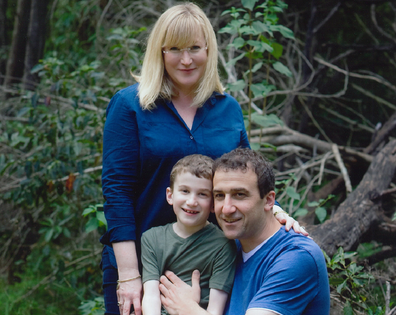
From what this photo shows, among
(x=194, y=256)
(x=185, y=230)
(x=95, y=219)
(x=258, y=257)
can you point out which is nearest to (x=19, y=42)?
(x=95, y=219)

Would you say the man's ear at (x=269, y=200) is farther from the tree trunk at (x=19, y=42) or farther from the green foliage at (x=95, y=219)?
the tree trunk at (x=19, y=42)

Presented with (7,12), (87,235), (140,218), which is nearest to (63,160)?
(87,235)

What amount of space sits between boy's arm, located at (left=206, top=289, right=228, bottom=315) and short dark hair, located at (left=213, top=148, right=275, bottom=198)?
44 centimetres

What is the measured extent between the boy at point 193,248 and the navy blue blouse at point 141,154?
0.10 meters

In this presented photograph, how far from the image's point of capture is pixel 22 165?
13.0 ft

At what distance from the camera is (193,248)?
1.95 metres

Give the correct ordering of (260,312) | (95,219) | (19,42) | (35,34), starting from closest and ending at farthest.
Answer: (260,312), (95,219), (35,34), (19,42)

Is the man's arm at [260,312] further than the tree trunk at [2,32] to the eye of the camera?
No

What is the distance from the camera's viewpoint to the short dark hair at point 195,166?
190 cm

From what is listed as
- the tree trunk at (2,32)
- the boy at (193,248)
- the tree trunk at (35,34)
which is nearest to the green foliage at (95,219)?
the boy at (193,248)

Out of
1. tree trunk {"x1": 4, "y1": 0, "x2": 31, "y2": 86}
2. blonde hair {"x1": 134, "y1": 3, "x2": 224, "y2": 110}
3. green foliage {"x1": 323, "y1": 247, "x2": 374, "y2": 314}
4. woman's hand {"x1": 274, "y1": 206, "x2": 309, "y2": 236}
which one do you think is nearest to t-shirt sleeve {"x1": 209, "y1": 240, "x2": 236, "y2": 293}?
woman's hand {"x1": 274, "y1": 206, "x2": 309, "y2": 236}

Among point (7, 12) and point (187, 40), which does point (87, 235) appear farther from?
point (7, 12)

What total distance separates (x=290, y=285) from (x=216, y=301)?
346mm

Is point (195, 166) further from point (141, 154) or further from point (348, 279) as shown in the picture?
point (348, 279)
